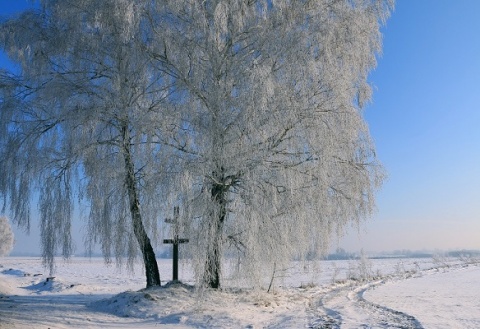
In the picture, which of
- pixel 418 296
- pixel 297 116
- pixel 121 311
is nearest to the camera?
pixel 121 311

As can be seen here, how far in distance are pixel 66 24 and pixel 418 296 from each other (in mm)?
13914

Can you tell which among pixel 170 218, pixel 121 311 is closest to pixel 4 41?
pixel 170 218

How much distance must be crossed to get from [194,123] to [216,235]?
Result: 8.63 ft

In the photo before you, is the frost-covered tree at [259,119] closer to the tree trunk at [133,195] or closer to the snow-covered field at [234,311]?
the snow-covered field at [234,311]

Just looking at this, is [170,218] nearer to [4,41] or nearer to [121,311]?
[121,311]

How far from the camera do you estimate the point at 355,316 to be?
1019cm

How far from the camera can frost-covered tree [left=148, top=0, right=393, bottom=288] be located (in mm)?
10156

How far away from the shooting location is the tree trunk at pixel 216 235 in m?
10.1

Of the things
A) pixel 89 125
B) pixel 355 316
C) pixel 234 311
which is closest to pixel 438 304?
pixel 355 316

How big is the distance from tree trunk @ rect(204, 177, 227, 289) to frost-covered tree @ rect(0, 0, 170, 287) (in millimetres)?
1369

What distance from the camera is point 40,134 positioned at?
11.7m

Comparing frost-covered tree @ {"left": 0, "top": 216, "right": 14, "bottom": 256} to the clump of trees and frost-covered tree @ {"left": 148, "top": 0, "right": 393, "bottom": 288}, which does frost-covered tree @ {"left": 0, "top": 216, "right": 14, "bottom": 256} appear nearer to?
the clump of trees

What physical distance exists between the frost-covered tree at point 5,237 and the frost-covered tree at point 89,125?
4873 centimetres

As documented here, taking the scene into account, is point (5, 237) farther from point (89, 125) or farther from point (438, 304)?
point (438, 304)
